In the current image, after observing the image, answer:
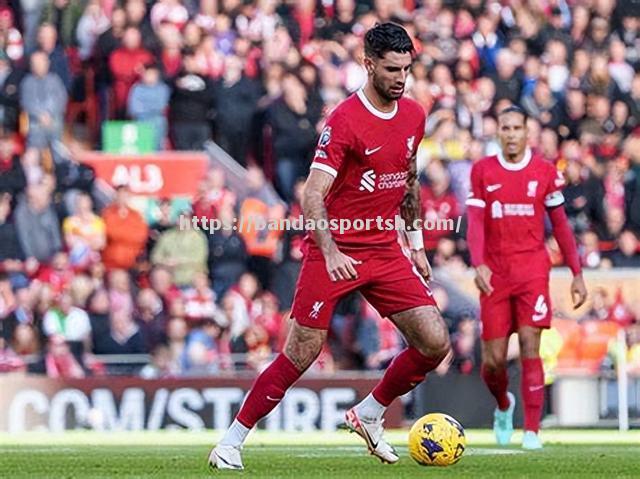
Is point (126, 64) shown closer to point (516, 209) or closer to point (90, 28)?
point (90, 28)

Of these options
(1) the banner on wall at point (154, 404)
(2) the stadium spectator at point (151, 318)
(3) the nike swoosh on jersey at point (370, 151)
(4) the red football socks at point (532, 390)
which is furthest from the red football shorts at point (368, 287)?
(2) the stadium spectator at point (151, 318)

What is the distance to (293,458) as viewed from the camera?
11.9 metres

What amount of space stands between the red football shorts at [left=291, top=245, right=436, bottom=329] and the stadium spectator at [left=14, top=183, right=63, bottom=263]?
10.8 m

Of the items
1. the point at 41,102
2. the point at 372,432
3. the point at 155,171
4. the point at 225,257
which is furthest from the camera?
the point at 41,102

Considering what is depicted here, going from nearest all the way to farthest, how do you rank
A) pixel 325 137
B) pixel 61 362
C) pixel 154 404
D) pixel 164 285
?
pixel 325 137
pixel 154 404
pixel 61 362
pixel 164 285

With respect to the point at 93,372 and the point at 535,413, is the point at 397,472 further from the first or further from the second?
the point at 93,372

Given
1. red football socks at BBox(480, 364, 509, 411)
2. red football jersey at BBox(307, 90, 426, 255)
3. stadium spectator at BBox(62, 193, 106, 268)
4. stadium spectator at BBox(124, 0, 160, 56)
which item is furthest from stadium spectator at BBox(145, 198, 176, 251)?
red football jersey at BBox(307, 90, 426, 255)

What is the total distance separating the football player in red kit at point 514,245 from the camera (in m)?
13.7

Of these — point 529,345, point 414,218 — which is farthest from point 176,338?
point 414,218

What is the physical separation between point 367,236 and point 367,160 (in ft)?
1.52

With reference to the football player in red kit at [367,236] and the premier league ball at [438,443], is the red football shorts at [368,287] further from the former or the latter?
the premier league ball at [438,443]

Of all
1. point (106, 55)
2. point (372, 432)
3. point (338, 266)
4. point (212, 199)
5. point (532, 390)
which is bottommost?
point (372, 432)

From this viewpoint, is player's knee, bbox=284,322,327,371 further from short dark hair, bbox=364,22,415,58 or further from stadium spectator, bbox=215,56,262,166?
stadium spectator, bbox=215,56,262,166

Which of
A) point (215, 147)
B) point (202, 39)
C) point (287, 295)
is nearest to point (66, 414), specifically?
point (287, 295)
